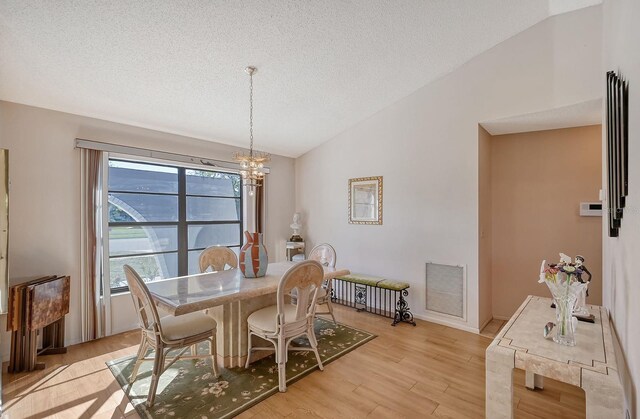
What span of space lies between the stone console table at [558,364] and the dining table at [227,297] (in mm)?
1640

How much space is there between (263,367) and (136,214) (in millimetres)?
2543

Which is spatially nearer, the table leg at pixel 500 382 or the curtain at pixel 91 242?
the table leg at pixel 500 382

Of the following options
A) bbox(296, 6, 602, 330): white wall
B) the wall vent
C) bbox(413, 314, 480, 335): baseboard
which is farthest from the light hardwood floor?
bbox(296, 6, 602, 330): white wall

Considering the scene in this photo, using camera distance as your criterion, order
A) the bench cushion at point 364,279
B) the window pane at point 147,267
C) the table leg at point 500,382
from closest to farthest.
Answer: the table leg at point 500,382, the window pane at point 147,267, the bench cushion at point 364,279

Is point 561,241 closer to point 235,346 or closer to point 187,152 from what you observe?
point 235,346

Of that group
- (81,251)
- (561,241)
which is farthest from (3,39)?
(561,241)

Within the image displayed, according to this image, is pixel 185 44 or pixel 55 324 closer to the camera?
pixel 185 44

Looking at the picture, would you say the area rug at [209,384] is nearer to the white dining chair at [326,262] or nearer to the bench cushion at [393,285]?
the white dining chair at [326,262]

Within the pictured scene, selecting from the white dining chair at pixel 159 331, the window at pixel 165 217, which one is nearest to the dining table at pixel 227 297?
the white dining chair at pixel 159 331

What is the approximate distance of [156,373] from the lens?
7.03 ft

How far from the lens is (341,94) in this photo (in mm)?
3668

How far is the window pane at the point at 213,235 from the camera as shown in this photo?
433 cm

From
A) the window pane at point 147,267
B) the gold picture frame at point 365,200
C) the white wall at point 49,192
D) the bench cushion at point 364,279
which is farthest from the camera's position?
the gold picture frame at point 365,200

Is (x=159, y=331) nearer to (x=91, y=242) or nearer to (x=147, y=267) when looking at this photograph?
(x=91, y=242)
